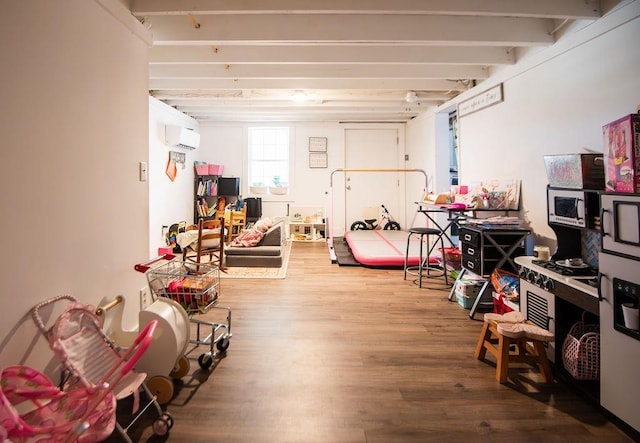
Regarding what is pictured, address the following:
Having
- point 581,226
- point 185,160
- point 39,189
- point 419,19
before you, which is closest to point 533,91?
point 419,19

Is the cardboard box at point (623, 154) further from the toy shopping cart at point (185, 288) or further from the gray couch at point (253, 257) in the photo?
the gray couch at point (253, 257)

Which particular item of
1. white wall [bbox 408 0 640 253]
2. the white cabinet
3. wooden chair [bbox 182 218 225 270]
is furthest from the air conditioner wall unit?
white wall [bbox 408 0 640 253]

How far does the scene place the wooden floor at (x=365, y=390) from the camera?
1598mm

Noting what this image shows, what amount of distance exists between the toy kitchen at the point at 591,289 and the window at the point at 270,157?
19.3 ft

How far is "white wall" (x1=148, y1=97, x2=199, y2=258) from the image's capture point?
529 centimetres

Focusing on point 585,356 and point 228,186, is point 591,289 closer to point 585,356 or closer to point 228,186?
point 585,356

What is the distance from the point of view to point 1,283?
4.43ft

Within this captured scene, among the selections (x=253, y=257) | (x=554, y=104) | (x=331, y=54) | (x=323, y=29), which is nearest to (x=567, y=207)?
(x=554, y=104)

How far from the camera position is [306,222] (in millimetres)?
7250

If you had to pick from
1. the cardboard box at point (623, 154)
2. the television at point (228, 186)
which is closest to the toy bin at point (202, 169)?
the television at point (228, 186)

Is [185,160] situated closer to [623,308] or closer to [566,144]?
[566,144]

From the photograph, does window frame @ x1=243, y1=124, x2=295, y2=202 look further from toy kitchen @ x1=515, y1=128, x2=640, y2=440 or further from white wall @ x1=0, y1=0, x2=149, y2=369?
toy kitchen @ x1=515, y1=128, x2=640, y2=440

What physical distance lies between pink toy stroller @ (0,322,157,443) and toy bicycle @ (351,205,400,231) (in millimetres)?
6474

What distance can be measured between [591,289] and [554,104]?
1.97m
